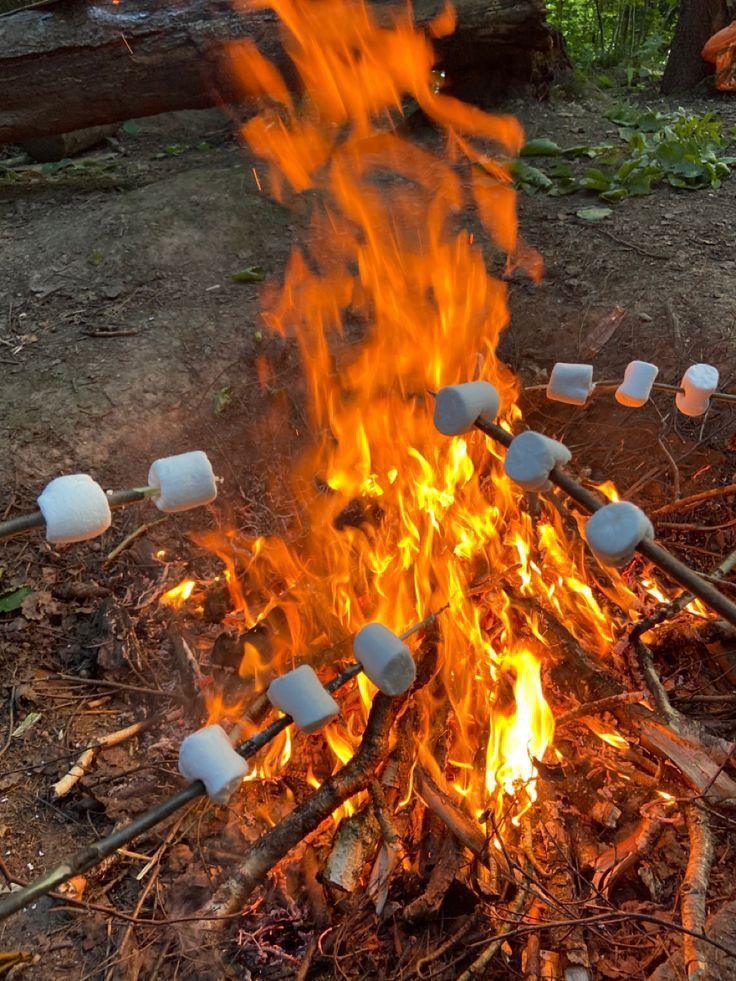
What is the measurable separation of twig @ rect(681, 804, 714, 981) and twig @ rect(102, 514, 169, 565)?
8.42 ft

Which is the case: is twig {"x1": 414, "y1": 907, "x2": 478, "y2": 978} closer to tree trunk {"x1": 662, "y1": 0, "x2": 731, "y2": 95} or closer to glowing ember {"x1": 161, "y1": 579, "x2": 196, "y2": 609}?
glowing ember {"x1": 161, "y1": 579, "x2": 196, "y2": 609}

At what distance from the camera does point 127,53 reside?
570 centimetres

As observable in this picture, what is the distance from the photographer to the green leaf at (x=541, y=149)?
587 centimetres

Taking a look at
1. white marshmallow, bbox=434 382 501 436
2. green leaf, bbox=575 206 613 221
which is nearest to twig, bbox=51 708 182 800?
white marshmallow, bbox=434 382 501 436

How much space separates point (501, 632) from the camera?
312 cm

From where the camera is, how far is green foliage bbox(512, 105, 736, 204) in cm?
538

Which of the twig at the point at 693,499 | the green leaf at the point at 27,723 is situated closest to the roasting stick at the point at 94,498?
the green leaf at the point at 27,723

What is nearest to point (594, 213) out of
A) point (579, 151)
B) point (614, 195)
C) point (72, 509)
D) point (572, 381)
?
point (614, 195)

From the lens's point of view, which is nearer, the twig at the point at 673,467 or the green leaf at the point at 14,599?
the green leaf at the point at 14,599

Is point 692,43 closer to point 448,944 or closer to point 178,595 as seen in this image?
point 178,595

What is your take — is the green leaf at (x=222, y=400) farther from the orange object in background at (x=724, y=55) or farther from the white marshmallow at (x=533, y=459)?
the orange object in background at (x=724, y=55)

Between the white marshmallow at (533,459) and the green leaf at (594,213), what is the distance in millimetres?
3921

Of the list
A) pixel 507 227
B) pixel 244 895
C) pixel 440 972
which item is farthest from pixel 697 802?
pixel 507 227

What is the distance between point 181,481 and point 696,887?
174 cm
